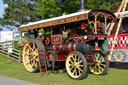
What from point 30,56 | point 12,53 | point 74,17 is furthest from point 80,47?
point 12,53

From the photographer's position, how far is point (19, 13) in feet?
126

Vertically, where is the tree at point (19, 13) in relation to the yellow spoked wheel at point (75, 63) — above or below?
above

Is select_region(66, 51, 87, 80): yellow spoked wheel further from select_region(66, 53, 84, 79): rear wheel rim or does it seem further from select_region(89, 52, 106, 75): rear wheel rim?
select_region(89, 52, 106, 75): rear wheel rim

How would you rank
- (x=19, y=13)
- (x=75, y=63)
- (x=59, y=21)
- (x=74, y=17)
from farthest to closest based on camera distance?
(x=19, y=13) → (x=59, y=21) → (x=74, y=17) → (x=75, y=63)

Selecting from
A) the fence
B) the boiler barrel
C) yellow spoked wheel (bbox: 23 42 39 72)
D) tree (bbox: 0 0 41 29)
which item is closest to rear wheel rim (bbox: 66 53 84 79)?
the boiler barrel

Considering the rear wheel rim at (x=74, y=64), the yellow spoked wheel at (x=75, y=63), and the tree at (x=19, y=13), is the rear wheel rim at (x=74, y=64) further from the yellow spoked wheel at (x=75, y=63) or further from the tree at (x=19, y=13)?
the tree at (x=19, y=13)

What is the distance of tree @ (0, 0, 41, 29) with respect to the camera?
37.3 meters

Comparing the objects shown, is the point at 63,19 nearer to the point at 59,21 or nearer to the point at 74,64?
the point at 59,21

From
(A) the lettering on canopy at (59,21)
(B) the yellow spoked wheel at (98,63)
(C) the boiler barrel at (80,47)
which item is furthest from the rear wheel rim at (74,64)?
(A) the lettering on canopy at (59,21)

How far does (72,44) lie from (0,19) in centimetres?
3661

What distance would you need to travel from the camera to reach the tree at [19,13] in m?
37.3

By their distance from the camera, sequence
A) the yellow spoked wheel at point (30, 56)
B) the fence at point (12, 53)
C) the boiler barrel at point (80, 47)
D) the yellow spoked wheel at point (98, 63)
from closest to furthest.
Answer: the boiler barrel at point (80, 47) < the yellow spoked wheel at point (98, 63) < the yellow spoked wheel at point (30, 56) < the fence at point (12, 53)

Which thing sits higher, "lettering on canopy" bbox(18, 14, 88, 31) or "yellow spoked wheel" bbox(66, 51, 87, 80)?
"lettering on canopy" bbox(18, 14, 88, 31)

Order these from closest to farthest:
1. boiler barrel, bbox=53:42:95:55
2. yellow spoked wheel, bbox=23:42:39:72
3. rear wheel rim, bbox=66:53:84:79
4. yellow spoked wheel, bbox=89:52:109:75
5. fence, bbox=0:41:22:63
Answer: rear wheel rim, bbox=66:53:84:79
boiler barrel, bbox=53:42:95:55
yellow spoked wheel, bbox=89:52:109:75
yellow spoked wheel, bbox=23:42:39:72
fence, bbox=0:41:22:63
